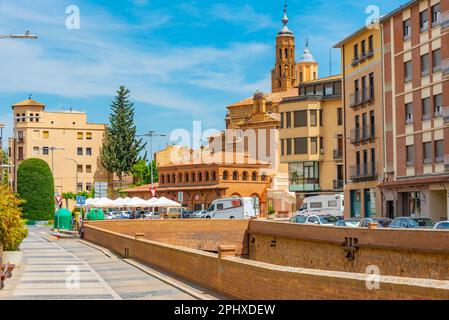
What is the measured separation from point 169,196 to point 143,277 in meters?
76.1

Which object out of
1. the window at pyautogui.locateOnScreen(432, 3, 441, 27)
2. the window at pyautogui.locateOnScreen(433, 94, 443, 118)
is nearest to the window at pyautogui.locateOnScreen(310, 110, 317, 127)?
the window at pyautogui.locateOnScreen(433, 94, 443, 118)

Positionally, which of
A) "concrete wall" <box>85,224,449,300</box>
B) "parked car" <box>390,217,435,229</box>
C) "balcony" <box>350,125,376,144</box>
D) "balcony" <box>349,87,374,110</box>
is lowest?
"concrete wall" <box>85,224,449,300</box>

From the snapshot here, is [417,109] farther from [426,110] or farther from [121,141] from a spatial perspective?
[121,141]

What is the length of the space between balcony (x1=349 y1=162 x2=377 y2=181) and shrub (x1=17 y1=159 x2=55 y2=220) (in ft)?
121

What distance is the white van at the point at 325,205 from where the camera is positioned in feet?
212

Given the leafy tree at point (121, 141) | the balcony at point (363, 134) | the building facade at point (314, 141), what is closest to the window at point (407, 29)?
the balcony at point (363, 134)

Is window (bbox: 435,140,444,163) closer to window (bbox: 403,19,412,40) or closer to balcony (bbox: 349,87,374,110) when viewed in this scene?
window (bbox: 403,19,412,40)

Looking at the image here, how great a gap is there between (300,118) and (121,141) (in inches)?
1819

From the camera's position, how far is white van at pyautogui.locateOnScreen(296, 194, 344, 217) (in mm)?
64750

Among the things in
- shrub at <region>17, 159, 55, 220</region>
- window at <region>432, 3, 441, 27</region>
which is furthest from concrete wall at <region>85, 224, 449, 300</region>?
shrub at <region>17, 159, 55, 220</region>

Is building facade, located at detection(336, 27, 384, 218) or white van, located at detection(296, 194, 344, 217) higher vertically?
building facade, located at detection(336, 27, 384, 218)

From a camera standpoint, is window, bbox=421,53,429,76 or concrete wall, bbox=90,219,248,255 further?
concrete wall, bbox=90,219,248,255

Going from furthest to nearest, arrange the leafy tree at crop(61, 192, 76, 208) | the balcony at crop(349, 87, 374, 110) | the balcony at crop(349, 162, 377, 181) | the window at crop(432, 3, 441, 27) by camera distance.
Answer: the leafy tree at crop(61, 192, 76, 208), the balcony at crop(349, 162, 377, 181), the balcony at crop(349, 87, 374, 110), the window at crop(432, 3, 441, 27)

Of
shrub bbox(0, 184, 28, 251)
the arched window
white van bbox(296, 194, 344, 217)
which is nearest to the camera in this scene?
shrub bbox(0, 184, 28, 251)
